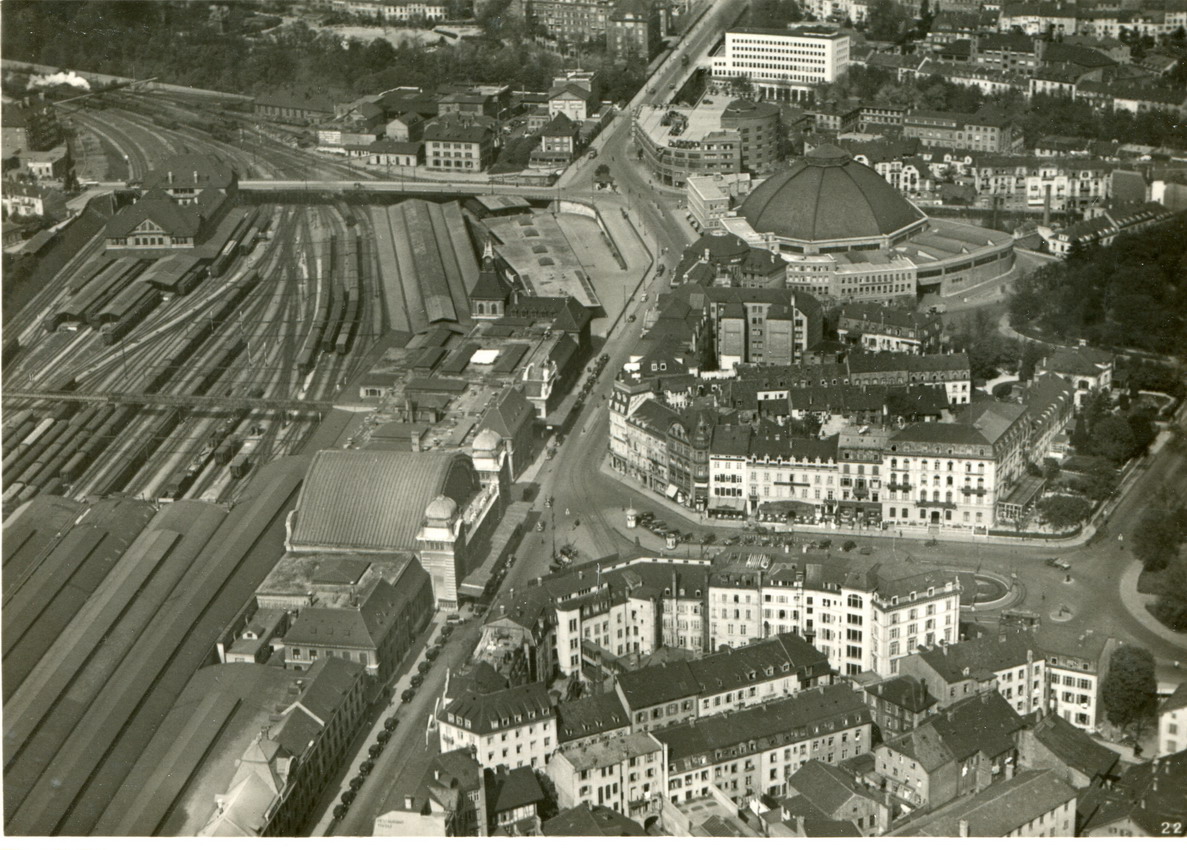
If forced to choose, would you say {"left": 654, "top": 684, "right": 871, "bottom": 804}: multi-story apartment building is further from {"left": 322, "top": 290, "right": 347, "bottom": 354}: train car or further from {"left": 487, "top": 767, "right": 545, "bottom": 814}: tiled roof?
{"left": 322, "top": 290, "right": 347, "bottom": 354}: train car

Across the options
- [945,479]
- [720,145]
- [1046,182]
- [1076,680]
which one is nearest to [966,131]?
[1046,182]

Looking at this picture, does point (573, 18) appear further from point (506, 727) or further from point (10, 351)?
point (506, 727)

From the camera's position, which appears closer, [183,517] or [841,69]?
[183,517]

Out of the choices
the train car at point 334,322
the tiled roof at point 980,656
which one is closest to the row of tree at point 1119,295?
the tiled roof at point 980,656

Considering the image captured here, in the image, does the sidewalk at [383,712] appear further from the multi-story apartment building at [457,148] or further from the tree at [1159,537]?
the multi-story apartment building at [457,148]

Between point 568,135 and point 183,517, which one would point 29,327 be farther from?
point 568,135

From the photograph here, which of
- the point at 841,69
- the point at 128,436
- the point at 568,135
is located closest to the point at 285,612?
the point at 128,436
